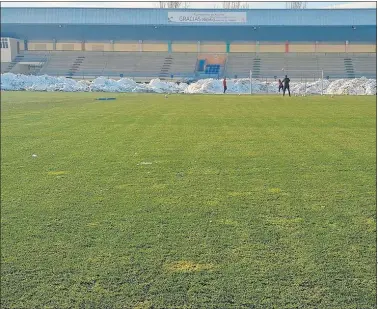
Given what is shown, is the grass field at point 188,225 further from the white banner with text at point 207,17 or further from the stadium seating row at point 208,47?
the stadium seating row at point 208,47

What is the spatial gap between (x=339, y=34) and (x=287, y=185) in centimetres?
5339

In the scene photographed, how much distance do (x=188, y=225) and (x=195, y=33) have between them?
176 ft

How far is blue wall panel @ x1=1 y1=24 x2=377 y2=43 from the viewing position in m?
55.9

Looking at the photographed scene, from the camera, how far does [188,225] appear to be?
15.8 feet

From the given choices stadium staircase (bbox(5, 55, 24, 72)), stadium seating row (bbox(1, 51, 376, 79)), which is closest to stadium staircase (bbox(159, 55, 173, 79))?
stadium seating row (bbox(1, 51, 376, 79))

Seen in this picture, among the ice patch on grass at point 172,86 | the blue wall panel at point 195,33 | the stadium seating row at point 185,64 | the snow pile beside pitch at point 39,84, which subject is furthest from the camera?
the blue wall panel at point 195,33

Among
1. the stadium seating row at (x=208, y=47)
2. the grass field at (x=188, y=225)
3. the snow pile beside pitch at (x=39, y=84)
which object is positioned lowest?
the snow pile beside pitch at (x=39, y=84)

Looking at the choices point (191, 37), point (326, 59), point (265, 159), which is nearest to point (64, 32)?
point (191, 37)

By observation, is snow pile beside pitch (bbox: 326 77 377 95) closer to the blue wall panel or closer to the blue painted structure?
the blue painted structure

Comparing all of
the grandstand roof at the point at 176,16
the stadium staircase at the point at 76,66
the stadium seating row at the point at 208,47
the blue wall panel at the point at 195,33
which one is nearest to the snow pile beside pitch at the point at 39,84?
the stadium staircase at the point at 76,66

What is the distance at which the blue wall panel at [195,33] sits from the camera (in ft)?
184

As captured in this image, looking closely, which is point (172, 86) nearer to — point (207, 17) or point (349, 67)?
point (207, 17)

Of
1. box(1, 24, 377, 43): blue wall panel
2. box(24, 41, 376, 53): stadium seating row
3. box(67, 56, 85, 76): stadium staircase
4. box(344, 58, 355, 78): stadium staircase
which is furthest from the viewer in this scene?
box(24, 41, 376, 53): stadium seating row

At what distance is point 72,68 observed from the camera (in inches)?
2232
